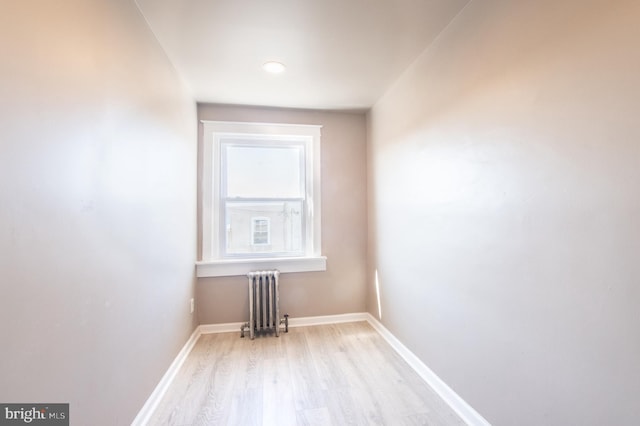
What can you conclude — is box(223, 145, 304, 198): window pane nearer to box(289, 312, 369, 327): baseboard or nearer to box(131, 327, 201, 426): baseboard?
box(289, 312, 369, 327): baseboard

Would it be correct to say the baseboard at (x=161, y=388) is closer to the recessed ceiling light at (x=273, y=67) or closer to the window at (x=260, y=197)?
the window at (x=260, y=197)

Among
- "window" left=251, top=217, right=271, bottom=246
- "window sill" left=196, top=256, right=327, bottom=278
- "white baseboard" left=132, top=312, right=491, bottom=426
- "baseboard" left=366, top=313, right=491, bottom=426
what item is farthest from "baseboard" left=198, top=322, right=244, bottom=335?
"baseboard" left=366, top=313, right=491, bottom=426

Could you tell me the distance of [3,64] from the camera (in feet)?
2.55

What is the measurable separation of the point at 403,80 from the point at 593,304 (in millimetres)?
1982

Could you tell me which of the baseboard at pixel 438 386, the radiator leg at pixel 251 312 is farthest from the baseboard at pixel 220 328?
the baseboard at pixel 438 386

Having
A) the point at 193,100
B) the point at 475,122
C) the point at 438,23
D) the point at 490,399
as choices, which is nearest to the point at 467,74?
the point at 475,122

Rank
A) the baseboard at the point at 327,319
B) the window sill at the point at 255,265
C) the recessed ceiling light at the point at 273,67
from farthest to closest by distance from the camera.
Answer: the baseboard at the point at 327,319 → the window sill at the point at 255,265 → the recessed ceiling light at the point at 273,67

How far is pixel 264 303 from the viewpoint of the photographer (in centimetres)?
284

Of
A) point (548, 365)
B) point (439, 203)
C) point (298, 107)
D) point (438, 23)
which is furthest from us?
point (298, 107)

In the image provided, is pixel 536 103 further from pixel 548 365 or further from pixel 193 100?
pixel 193 100

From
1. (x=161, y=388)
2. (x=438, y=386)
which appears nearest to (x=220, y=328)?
(x=161, y=388)

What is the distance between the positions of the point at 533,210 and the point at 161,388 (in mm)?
2391

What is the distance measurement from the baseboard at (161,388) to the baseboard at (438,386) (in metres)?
1.80

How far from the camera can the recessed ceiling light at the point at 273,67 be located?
2.10 m
